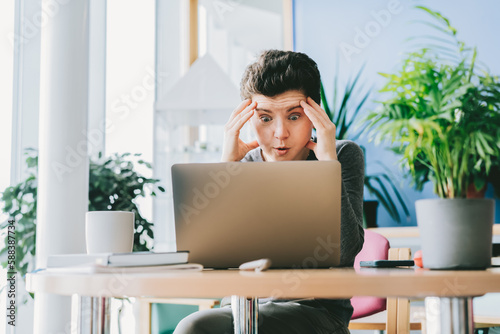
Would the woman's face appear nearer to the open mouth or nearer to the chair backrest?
the open mouth

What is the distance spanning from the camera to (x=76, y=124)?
7.94 ft

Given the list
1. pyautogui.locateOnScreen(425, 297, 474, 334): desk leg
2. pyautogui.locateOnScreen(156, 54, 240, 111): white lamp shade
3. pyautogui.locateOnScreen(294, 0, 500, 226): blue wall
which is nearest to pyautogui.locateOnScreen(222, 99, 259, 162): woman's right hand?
pyautogui.locateOnScreen(425, 297, 474, 334): desk leg

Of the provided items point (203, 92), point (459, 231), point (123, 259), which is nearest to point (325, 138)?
point (459, 231)

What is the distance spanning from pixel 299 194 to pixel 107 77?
2715 mm

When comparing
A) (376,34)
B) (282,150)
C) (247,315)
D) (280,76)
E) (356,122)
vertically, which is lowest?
(247,315)

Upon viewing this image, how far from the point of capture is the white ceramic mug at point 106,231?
118 cm

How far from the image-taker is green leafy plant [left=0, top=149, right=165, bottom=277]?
2336 millimetres

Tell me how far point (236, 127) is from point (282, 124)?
0.51ft

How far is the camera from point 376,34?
148 inches

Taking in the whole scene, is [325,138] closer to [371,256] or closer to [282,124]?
[282,124]

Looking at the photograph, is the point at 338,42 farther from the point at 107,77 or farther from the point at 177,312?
the point at 177,312

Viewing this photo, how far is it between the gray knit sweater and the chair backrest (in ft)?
1.79

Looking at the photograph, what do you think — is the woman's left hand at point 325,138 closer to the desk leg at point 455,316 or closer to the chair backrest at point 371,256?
the desk leg at point 455,316

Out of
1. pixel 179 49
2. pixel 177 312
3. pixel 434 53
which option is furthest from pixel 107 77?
pixel 434 53
